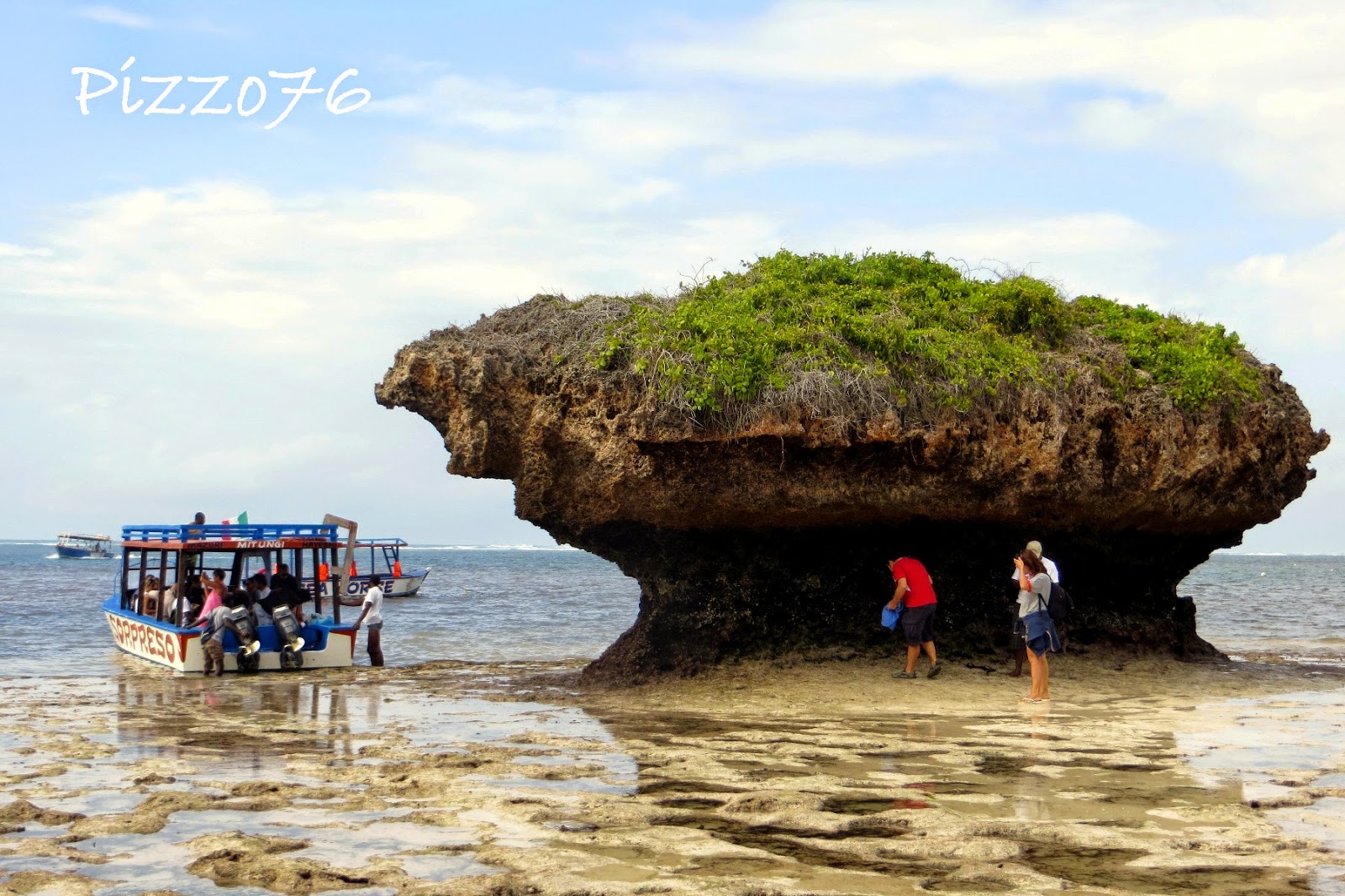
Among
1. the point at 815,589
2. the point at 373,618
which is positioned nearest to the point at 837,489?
the point at 815,589

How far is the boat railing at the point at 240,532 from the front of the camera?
58.2ft

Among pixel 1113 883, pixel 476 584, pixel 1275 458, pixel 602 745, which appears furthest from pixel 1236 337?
pixel 476 584

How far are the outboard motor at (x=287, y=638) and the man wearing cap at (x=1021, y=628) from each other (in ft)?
31.3

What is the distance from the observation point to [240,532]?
702 inches

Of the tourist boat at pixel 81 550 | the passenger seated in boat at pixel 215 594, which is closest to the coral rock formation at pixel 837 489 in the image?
the passenger seated in boat at pixel 215 594

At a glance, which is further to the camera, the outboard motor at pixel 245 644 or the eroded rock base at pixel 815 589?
the outboard motor at pixel 245 644

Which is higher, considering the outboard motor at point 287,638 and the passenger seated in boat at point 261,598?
the passenger seated in boat at point 261,598

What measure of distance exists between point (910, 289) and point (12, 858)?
11294mm

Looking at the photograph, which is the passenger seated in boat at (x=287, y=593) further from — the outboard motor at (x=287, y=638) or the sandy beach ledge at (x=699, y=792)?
the sandy beach ledge at (x=699, y=792)

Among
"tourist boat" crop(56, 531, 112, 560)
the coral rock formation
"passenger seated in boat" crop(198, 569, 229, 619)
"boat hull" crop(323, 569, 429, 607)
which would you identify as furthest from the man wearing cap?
"tourist boat" crop(56, 531, 112, 560)

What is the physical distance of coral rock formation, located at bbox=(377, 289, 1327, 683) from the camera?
13156 mm

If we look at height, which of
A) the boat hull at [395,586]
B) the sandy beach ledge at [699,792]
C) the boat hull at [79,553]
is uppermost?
the sandy beach ledge at [699,792]

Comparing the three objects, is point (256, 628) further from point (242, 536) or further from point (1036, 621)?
point (1036, 621)

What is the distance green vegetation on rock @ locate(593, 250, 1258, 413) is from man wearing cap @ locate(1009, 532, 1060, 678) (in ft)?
5.53
